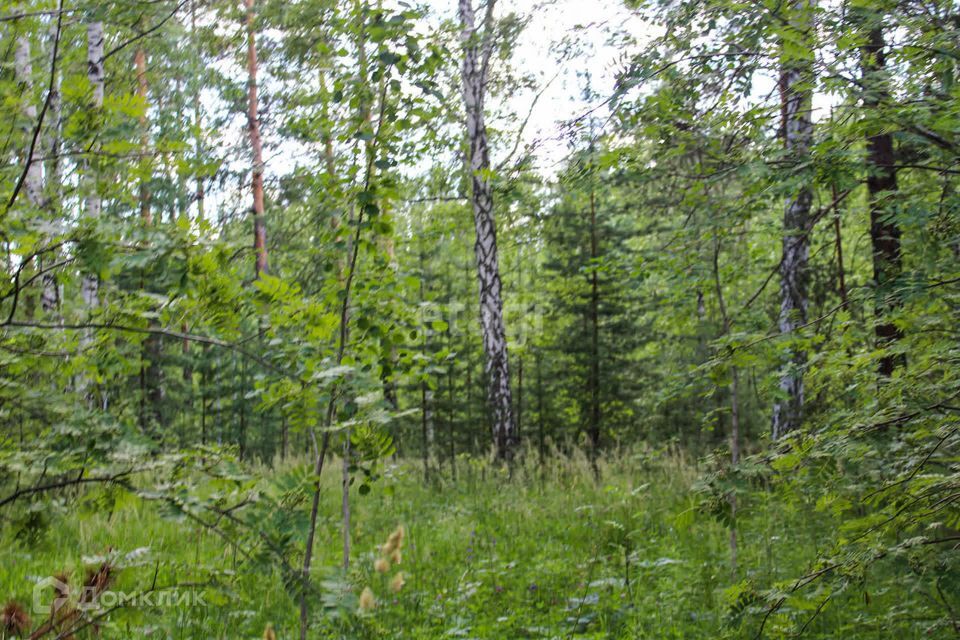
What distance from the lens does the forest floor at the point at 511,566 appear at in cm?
396

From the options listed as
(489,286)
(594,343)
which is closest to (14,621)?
(489,286)

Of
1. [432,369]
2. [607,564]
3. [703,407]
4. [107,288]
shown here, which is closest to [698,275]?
[607,564]

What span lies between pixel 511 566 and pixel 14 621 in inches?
141

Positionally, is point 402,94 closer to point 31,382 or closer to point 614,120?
point 614,120

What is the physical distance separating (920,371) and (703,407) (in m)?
15.5

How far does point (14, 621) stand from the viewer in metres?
3.01

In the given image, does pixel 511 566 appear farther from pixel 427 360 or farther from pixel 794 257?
pixel 794 257

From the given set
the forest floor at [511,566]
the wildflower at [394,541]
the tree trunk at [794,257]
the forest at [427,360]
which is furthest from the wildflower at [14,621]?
the tree trunk at [794,257]

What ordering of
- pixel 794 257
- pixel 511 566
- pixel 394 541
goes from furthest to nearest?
1. pixel 794 257
2. pixel 511 566
3. pixel 394 541

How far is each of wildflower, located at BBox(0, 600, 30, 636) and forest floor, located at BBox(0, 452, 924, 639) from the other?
0.26m

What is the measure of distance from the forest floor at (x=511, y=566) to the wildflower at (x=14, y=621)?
26cm

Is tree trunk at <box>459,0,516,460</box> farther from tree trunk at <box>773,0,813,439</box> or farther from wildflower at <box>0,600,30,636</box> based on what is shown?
wildflower at <box>0,600,30,636</box>

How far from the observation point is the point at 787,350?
3.35 m

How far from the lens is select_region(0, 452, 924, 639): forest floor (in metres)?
3.96
